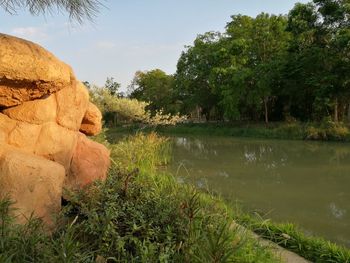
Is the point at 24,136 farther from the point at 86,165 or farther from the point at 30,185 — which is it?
the point at 86,165

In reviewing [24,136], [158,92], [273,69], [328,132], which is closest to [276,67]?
[273,69]

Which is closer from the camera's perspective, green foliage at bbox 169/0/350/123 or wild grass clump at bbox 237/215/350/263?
wild grass clump at bbox 237/215/350/263

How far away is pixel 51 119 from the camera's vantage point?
4578 mm

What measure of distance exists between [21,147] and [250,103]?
2504 cm

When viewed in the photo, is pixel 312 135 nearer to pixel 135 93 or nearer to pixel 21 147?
pixel 21 147

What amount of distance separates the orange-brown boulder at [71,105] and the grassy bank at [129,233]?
841 mm

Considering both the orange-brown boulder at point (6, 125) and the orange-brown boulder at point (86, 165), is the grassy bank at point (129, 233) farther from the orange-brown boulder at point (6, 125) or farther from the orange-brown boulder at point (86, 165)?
the orange-brown boulder at point (6, 125)

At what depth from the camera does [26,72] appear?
3.75m

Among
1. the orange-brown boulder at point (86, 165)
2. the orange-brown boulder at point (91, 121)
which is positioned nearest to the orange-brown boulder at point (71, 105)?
the orange-brown boulder at point (86, 165)

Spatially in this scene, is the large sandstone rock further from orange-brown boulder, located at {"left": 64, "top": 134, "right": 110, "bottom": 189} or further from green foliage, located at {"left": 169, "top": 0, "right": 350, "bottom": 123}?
green foliage, located at {"left": 169, "top": 0, "right": 350, "bottom": 123}

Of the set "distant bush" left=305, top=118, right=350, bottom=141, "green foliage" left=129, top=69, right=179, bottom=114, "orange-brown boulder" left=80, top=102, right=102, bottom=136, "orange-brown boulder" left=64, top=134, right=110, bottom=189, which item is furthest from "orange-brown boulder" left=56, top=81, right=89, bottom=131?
"green foliage" left=129, top=69, right=179, bottom=114

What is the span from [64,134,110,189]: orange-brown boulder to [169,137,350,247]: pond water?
1191 mm

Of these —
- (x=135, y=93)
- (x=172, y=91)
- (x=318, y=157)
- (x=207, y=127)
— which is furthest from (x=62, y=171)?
(x=135, y=93)

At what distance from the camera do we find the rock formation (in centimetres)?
377
